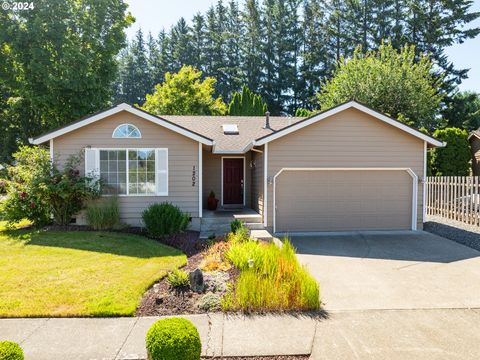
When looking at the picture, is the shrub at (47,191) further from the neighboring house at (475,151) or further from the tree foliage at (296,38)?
the tree foliage at (296,38)

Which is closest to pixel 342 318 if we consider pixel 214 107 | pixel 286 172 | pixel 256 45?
pixel 286 172

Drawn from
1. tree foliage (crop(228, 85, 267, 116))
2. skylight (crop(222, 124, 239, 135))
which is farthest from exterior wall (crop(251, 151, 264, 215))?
tree foliage (crop(228, 85, 267, 116))

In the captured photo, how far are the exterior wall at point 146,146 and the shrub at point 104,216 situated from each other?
1.10 ft

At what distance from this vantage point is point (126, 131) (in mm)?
11047

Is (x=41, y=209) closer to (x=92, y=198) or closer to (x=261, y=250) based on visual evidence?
(x=92, y=198)

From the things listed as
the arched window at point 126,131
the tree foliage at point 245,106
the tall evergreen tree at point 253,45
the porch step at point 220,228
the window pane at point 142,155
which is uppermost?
the tall evergreen tree at point 253,45

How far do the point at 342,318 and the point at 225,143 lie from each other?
9.76 meters

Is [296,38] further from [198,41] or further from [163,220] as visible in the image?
[163,220]

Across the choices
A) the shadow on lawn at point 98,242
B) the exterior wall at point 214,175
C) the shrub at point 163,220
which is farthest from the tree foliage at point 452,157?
the shadow on lawn at point 98,242

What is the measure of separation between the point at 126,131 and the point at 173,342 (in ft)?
28.9

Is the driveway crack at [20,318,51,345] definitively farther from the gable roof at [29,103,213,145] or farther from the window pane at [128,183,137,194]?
the gable roof at [29,103,213,145]

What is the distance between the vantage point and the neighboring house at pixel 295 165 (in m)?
11.0

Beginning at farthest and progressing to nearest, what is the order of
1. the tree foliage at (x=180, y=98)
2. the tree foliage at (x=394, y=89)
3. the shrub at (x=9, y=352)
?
the tree foliage at (x=180, y=98) → the tree foliage at (x=394, y=89) → the shrub at (x=9, y=352)

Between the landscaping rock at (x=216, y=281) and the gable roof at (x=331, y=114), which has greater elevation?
the gable roof at (x=331, y=114)
